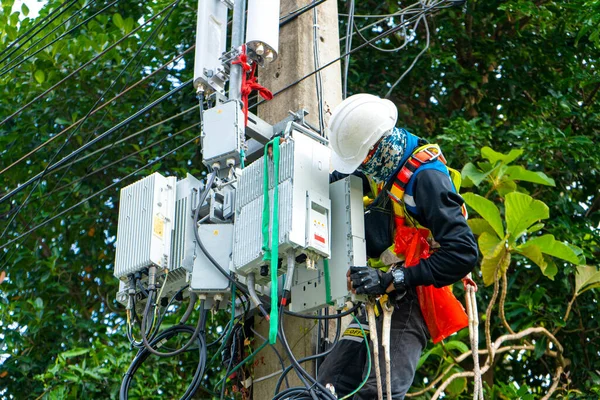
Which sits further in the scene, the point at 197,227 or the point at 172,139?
the point at 172,139

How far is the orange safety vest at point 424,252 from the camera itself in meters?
4.71

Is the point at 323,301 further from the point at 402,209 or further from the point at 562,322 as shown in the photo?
the point at 562,322

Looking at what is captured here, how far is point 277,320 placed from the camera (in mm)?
4441

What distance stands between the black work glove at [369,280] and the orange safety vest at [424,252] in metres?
0.22

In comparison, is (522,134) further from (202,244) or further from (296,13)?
(202,244)

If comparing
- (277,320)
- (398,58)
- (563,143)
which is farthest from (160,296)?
(398,58)

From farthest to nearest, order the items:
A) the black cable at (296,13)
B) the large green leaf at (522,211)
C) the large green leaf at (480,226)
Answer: the large green leaf at (480,226) → the large green leaf at (522,211) → the black cable at (296,13)

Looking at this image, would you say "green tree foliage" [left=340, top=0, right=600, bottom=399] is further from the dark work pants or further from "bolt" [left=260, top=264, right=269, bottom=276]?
"bolt" [left=260, top=264, right=269, bottom=276]

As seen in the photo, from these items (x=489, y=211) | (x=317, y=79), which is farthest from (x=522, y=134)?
(x=317, y=79)

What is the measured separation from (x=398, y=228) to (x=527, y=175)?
2243 mm

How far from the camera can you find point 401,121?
8695 millimetres

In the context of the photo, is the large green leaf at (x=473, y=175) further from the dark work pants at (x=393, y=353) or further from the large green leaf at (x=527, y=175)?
the dark work pants at (x=393, y=353)

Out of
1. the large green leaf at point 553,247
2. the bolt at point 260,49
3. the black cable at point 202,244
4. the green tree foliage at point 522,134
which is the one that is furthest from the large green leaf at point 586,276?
the black cable at point 202,244

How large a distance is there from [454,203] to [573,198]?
4277 millimetres
